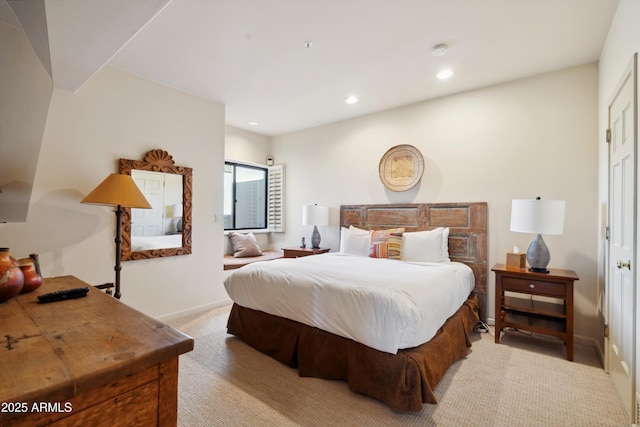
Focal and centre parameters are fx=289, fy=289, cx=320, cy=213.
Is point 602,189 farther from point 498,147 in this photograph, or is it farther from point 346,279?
point 346,279

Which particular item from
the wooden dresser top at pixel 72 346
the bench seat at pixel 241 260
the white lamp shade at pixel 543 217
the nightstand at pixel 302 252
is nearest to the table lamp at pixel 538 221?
the white lamp shade at pixel 543 217

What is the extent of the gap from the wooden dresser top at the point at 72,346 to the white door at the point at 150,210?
1.96m

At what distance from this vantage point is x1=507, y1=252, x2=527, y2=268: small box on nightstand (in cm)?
283

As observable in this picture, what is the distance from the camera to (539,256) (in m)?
2.69

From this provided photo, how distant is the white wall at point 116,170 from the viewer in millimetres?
2553

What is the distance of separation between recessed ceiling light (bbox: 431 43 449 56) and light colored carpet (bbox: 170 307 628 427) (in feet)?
8.90

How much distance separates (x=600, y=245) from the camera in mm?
2656

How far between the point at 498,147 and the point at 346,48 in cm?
203

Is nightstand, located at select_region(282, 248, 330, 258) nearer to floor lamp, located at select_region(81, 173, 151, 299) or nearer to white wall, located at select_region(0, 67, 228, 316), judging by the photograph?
white wall, located at select_region(0, 67, 228, 316)

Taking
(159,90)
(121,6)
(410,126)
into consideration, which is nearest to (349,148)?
(410,126)

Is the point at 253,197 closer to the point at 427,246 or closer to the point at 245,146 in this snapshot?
the point at 245,146

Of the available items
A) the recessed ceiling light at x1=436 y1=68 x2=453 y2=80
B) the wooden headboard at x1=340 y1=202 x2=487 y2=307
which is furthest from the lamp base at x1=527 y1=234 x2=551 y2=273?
the recessed ceiling light at x1=436 y1=68 x2=453 y2=80

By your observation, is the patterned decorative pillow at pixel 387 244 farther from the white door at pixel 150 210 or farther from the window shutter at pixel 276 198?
the white door at pixel 150 210

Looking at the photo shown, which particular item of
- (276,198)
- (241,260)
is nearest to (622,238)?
(241,260)
